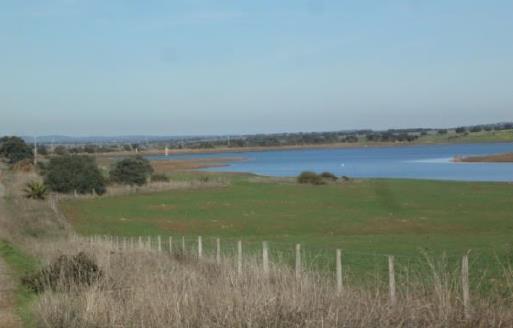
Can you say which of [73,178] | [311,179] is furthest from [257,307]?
[311,179]

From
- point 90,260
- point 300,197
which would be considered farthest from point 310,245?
point 300,197

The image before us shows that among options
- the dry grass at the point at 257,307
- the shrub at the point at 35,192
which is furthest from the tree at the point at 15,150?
the dry grass at the point at 257,307

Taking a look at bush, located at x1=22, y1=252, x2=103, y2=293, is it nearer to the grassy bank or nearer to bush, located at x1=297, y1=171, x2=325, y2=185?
the grassy bank

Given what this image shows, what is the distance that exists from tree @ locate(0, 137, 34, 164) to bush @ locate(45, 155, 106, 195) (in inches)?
2498

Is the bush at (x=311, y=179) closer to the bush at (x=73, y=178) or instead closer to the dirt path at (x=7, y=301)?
the bush at (x=73, y=178)

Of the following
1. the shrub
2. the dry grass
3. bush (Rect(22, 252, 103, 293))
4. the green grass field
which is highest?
the dry grass

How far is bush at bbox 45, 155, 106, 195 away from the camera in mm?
76312

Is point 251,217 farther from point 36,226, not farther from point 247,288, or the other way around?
point 247,288

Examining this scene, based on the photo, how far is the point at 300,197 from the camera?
70.6 metres

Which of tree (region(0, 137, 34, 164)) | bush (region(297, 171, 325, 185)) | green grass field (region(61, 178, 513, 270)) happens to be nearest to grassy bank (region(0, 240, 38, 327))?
green grass field (region(61, 178, 513, 270))

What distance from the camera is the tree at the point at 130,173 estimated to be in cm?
Answer: 8838

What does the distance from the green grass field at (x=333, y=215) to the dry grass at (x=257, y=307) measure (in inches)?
707

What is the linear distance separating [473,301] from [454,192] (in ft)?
199

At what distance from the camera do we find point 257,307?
873 cm
